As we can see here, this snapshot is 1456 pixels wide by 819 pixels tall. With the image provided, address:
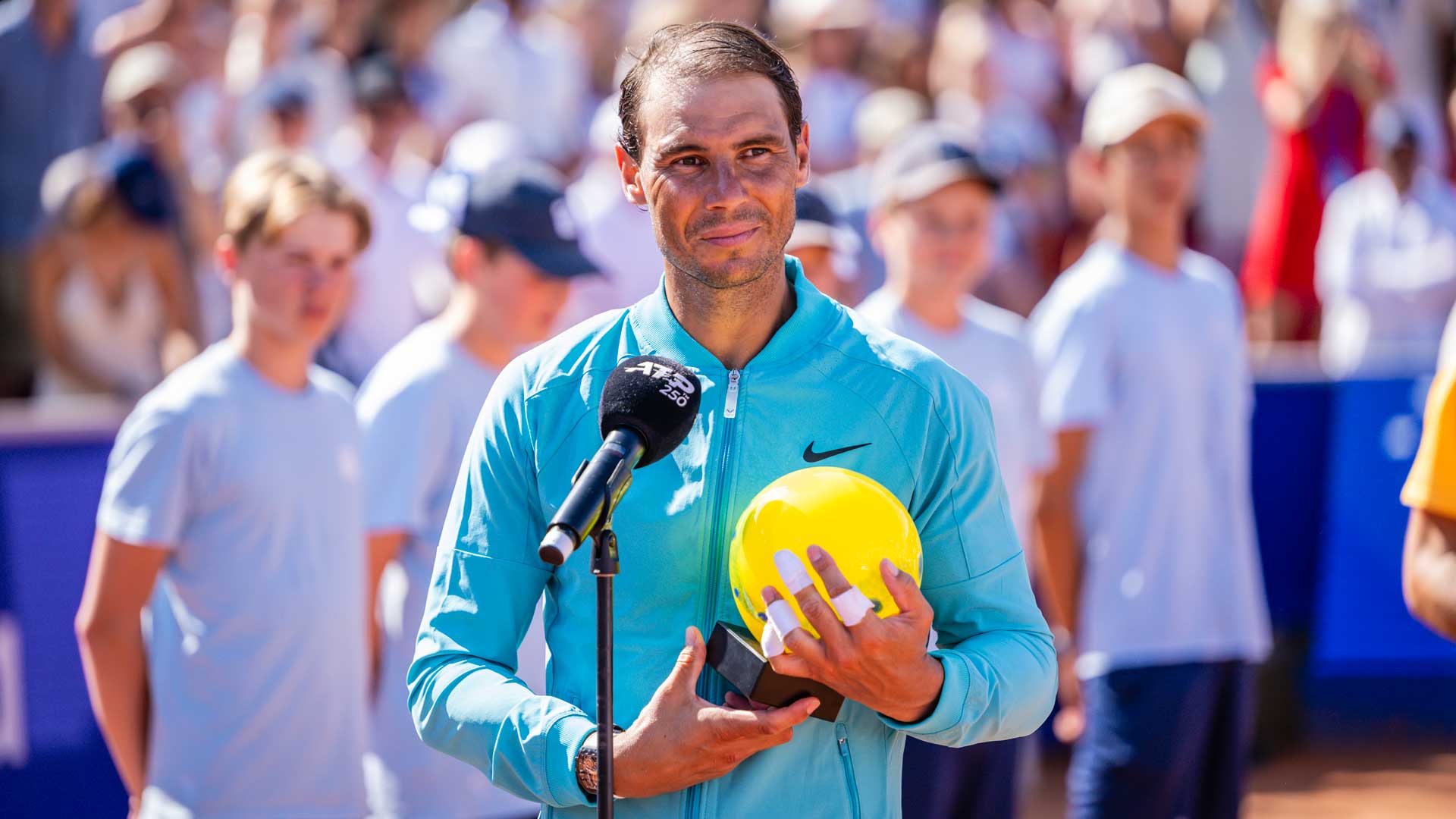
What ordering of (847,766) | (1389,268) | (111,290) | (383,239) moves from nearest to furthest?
(847,766), (111,290), (383,239), (1389,268)

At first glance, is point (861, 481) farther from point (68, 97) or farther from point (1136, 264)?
point (68, 97)

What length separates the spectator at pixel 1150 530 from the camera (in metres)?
5.48

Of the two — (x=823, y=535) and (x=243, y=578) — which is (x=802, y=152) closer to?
(x=823, y=535)

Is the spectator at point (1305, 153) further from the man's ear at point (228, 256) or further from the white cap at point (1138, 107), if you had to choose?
the man's ear at point (228, 256)

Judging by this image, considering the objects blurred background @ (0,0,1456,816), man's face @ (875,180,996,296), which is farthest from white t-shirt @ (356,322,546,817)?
man's face @ (875,180,996,296)

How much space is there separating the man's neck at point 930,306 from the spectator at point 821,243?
0.78ft

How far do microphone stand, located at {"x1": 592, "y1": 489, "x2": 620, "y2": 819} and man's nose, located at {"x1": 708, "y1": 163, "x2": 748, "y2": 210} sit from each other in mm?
504

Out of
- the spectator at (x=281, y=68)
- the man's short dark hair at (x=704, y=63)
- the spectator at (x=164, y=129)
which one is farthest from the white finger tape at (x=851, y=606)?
the spectator at (x=281, y=68)

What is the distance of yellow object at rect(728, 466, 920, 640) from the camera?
2346 mm

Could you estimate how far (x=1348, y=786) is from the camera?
26.9 ft

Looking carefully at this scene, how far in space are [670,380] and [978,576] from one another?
58cm

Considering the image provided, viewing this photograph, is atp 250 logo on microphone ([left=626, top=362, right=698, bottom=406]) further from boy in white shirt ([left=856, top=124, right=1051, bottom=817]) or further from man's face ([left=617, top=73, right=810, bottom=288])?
boy in white shirt ([left=856, top=124, right=1051, bottom=817])

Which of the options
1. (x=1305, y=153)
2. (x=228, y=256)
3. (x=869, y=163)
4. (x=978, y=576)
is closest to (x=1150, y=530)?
(x=228, y=256)

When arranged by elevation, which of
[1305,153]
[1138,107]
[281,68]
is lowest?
[1138,107]
